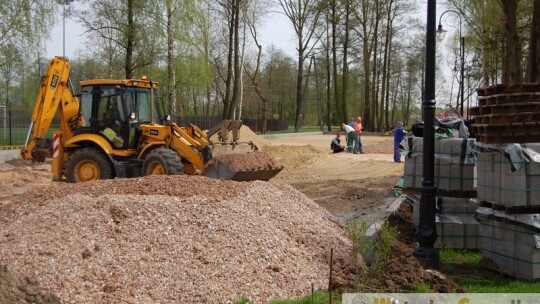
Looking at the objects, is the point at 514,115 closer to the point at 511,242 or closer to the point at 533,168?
the point at 533,168

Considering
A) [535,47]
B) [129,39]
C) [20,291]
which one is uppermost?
[129,39]

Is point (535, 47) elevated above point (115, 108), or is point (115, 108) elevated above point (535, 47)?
point (535, 47)

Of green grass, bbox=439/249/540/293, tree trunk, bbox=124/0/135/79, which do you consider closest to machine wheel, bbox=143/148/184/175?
green grass, bbox=439/249/540/293

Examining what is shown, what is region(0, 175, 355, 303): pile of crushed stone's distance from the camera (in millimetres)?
5445

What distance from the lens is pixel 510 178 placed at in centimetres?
673

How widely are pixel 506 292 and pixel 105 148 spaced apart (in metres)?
10.3

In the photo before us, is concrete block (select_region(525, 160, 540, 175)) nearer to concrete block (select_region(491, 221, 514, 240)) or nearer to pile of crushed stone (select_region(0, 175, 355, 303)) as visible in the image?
concrete block (select_region(491, 221, 514, 240))

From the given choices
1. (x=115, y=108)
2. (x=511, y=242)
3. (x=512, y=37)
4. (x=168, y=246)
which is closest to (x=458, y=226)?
(x=511, y=242)

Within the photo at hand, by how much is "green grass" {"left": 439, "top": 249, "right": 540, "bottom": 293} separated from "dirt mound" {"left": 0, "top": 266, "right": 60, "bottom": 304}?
4065 mm

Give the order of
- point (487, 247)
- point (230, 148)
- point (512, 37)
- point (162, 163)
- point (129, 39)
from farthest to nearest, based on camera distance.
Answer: point (129, 39) < point (512, 37) < point (230, 148) < point (162, 163) < point (487, 247)

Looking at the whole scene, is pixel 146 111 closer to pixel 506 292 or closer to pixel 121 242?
pixel 121 242

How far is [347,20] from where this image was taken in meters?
51.5

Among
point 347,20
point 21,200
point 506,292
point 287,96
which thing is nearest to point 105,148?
point 21,200

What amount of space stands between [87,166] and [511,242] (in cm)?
1022
